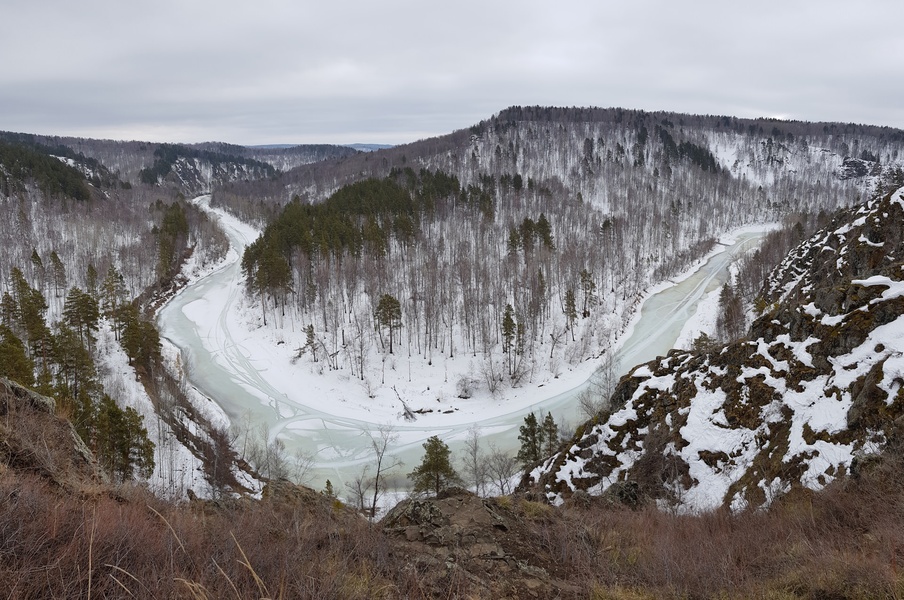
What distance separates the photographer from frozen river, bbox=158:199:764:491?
3650 cm

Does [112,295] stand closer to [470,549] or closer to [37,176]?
[470,549]

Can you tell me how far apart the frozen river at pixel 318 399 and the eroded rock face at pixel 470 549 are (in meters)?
23.3

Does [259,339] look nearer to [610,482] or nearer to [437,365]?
[437,365]

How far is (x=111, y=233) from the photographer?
94250 millimetres

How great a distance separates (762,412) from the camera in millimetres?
15125

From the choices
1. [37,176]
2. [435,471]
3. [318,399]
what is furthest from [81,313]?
[37,176]

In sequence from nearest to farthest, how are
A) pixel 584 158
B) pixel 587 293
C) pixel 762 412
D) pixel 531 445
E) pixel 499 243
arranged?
pixel 762 412 < pixel 531 445 < pixel 587 293 < pixel 499 243 < pixel 584 158

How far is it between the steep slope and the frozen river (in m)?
18.5

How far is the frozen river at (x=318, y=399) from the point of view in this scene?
3650 centimetres

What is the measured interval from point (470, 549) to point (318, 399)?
1495 inches

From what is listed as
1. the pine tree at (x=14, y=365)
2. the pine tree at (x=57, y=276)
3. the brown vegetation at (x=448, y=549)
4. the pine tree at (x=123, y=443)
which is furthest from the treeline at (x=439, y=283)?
the brown vegetation at (x=448, y=549)

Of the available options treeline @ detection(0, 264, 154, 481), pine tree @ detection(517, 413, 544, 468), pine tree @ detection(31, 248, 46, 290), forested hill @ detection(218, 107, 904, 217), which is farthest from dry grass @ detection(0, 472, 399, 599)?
forested hill @ detection(218, 107, 904, 217)

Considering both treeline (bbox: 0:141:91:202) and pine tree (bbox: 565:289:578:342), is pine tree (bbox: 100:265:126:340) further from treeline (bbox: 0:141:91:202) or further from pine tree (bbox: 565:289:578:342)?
treeline (bbox: 0:141:91:202)

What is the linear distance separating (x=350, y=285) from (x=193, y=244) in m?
57.7
